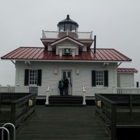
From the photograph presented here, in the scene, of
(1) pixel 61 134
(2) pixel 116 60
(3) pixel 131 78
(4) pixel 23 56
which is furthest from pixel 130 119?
(3) pixel 131 78

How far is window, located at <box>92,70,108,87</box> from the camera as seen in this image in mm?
12398

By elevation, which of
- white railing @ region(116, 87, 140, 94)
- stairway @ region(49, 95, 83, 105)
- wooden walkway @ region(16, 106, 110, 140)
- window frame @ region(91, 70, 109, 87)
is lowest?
wooden walkway @ region(16, 106, 110, 140)

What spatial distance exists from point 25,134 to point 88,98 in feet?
23.8

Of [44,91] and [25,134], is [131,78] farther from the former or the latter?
[25,134]

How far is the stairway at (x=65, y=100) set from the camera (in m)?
11.0

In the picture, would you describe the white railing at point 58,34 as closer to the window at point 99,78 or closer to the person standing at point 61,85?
the window at point 99,78

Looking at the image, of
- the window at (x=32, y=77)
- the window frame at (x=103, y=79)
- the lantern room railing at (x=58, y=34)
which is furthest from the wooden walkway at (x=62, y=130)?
the lantern room railing at (x=58, y=34)

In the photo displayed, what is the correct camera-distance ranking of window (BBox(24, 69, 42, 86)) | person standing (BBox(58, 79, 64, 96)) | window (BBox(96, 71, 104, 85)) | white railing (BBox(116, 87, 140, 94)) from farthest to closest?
window (BBox(96, 71, 104, 85)) → window (BBox(24, 69, 42, 86)) → person standing (BBox(58, 79, 64, 96)) → white railing (BBox(116, 87, 140, 94))

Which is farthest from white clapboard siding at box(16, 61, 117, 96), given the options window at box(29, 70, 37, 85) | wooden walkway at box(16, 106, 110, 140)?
wooden walkway at box(16, 106, 110, 140)

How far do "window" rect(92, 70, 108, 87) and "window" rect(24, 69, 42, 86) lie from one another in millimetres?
4298

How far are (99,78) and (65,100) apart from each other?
11.3 ft

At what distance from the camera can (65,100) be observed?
1120 cm

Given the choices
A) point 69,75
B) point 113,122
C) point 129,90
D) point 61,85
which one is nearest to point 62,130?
point 113,122

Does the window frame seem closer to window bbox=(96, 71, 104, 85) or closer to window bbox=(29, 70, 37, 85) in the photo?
window bbox=(96, 71, 104, 85)
